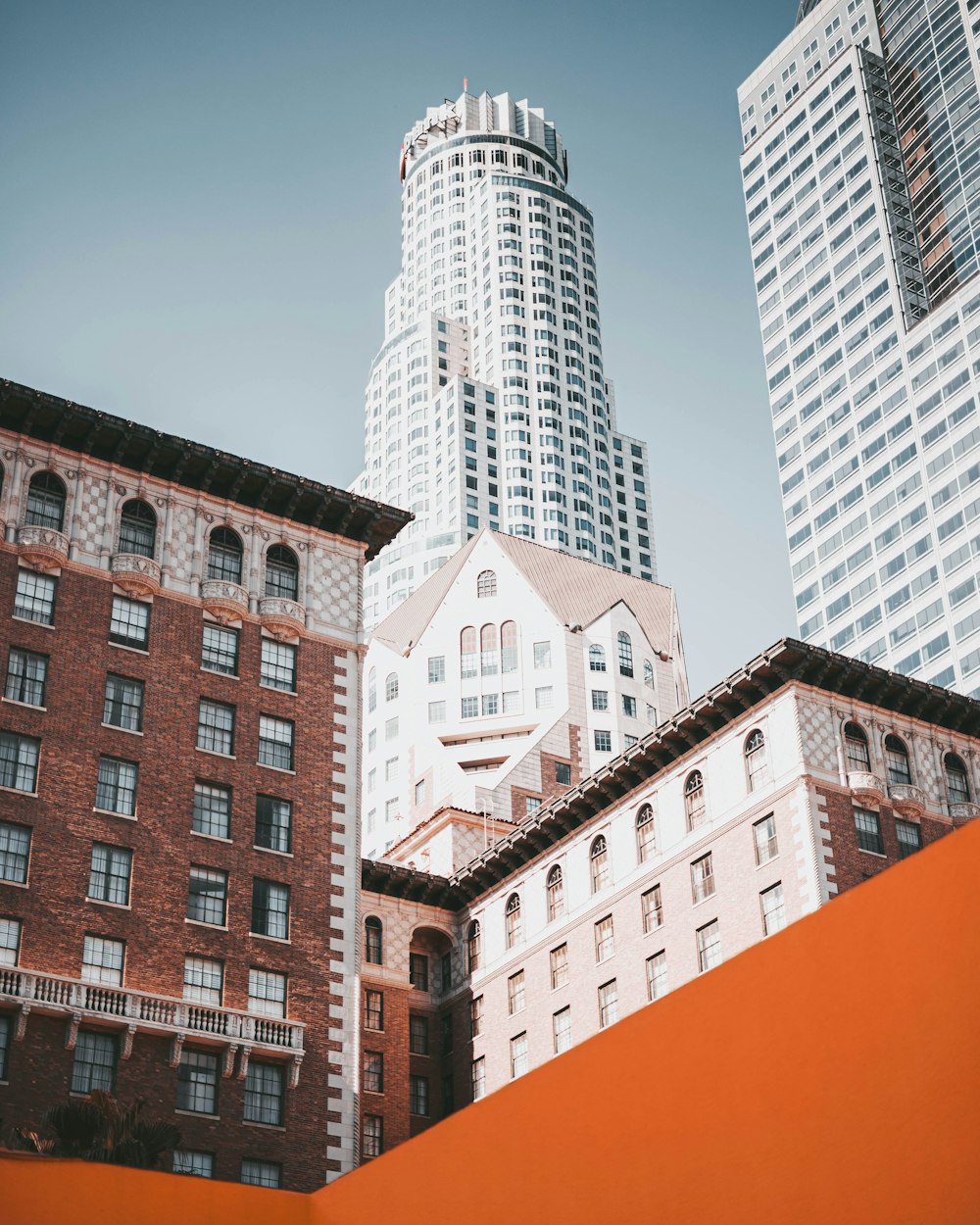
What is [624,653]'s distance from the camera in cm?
11719

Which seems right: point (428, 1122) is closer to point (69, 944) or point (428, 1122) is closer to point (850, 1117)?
point (69, 944)

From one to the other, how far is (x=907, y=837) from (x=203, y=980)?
85.9ft

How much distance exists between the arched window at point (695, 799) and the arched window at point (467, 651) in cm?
5885

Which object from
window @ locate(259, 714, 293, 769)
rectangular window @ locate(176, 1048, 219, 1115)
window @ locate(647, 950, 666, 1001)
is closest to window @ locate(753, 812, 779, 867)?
window @ locate(647, 950, 666, 1001)

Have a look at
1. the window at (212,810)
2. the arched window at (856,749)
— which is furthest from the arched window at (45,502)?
the arched window at (856,749)

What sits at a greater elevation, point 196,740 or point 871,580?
point 871,580

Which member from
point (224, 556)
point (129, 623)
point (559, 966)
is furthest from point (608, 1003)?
point (129, 623)

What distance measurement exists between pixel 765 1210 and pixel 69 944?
3182 cm

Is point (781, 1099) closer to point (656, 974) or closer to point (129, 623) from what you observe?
point (129, 623)

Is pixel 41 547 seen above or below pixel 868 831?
above

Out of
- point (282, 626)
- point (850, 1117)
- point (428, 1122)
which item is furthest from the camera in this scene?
point (428, 1122)

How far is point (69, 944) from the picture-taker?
1865 inches

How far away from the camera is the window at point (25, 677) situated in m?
51.1

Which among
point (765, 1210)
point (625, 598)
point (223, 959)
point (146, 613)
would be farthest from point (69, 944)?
point (625, 598)
